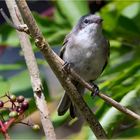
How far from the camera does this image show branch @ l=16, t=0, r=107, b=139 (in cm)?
101

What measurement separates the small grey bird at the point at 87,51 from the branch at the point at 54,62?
0.79 metres

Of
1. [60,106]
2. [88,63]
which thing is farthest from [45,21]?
[60,106]

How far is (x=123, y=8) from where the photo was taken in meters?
1.94

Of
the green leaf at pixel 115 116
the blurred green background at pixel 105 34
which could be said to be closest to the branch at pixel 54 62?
the green leaf at pixel 115 116

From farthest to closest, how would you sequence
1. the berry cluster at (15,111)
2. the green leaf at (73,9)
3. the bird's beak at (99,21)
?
1. the green leaf at (73,9)
2. the bird's beak at (99,21)
3. the berry cluster at (15,111)

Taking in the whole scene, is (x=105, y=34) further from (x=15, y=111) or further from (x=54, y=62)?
(x=54, y=62)

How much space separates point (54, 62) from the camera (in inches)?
42.9

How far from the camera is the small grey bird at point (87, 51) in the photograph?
202 centimetres

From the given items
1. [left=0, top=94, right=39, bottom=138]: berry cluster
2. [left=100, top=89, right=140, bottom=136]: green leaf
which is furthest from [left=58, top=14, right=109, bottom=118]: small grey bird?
[left=0, top=94, right=39, bottom=138]: berry cluster

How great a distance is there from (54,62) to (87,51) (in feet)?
3.13

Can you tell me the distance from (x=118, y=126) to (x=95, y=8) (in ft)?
2.46

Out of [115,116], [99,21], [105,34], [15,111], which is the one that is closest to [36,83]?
[15,111]

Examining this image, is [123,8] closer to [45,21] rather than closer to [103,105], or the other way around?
[45,21]

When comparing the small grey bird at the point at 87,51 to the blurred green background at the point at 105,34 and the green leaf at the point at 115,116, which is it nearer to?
the blurred green background at the point at 105,34
